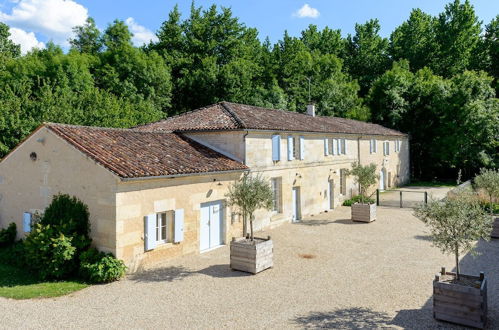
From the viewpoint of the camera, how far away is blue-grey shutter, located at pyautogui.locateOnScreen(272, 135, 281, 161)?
60.7ft

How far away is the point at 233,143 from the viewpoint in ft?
56.1

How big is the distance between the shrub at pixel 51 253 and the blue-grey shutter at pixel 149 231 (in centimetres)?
213

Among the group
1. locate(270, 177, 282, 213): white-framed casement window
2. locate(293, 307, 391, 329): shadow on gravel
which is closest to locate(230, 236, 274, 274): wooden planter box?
locate(293, 307, 391, 329): shadow on gravel

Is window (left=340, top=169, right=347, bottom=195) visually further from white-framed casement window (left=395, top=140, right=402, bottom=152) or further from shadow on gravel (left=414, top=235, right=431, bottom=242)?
white-framed casement window (left=395, top=140, right=402, bottom=152)

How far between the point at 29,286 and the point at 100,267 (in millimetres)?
2038

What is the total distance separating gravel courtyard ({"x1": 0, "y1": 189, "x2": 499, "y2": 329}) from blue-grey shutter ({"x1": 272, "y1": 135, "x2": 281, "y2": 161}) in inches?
208

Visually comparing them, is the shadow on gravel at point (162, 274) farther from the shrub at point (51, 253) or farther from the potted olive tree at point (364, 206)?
the potted olive tree at point (364, 206)

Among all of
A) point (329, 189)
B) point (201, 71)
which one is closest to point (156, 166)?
point (329, 189)

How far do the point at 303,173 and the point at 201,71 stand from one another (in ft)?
76.8

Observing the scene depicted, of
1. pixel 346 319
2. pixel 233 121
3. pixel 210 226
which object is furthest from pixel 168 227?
pixel 346 319

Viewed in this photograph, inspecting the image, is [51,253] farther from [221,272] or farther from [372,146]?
[372,146]

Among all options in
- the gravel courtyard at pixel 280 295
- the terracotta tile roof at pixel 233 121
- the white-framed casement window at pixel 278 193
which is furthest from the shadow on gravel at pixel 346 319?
the white-framed casement window at pixel 278 193

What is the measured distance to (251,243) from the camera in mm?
12023

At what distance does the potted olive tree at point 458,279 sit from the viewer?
7629 millimetres
